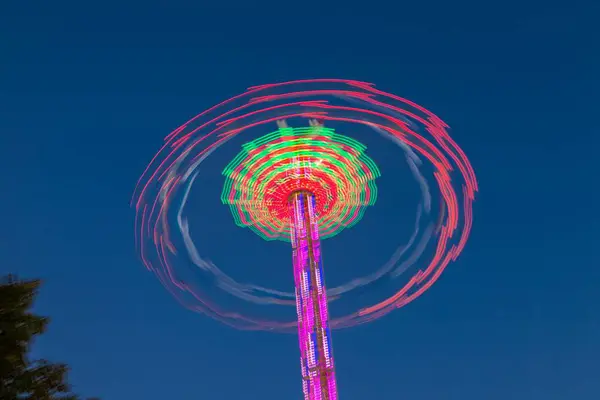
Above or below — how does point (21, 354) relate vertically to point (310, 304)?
below

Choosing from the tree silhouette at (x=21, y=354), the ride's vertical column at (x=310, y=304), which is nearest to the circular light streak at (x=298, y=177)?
the ride's vertical column at (x=310, y=304)

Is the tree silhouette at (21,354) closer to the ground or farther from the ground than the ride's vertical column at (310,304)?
closer to the ground

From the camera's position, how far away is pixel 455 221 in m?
25.0

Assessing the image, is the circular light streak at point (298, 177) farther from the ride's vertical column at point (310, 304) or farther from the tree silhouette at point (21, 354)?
the tree silhouette at point (21, 354)

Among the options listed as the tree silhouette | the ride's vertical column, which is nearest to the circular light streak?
the ride's vertical column

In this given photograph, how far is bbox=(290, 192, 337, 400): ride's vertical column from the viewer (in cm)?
2159

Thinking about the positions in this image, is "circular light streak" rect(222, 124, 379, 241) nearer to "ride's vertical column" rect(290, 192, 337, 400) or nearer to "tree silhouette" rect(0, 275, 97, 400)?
"ride's vertical column" rect(290, 192, 337, 400)

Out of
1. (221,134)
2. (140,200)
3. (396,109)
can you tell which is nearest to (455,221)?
(396,109)

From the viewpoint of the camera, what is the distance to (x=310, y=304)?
2288 centimetres

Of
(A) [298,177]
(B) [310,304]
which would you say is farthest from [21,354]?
(A) [298,177]

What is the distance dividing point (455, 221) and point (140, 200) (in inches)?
493

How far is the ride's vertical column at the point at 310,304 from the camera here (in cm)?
2159

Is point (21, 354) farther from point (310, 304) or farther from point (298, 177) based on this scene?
point (298, 177)

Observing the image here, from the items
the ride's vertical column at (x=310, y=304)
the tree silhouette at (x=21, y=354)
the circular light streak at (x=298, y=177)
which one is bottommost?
the tree silhouette at (x=21, y=354)
